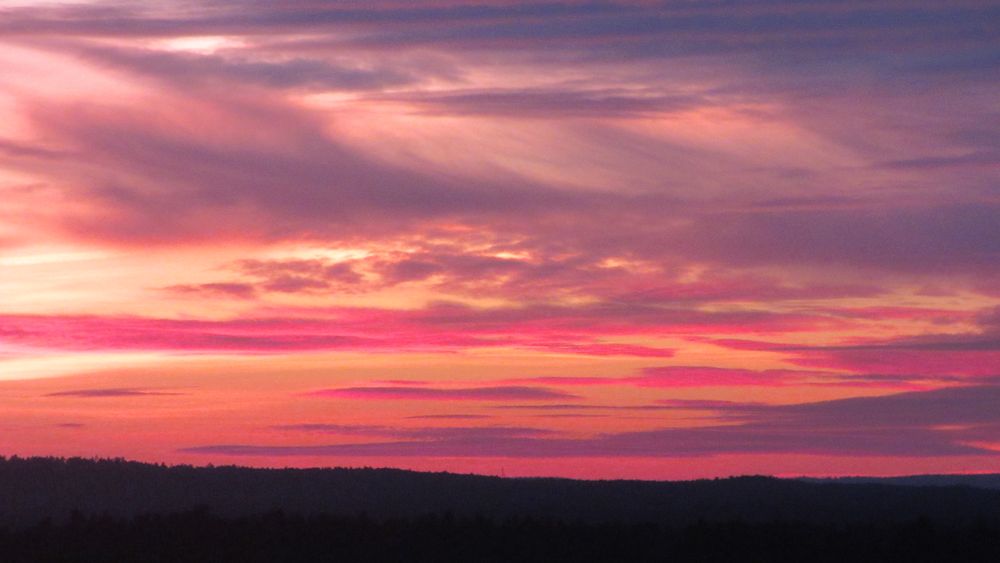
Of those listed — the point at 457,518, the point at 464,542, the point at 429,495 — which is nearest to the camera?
the point at 464,542

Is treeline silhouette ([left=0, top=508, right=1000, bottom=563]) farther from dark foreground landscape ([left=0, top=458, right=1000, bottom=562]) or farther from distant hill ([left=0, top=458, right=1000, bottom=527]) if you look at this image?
distant hill ([left=0, top=458, right=1000, bottom=527])

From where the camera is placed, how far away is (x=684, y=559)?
150 ft

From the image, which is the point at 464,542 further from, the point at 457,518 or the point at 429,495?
the point at 429,495

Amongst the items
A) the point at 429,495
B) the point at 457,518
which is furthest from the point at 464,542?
the point at 429,495

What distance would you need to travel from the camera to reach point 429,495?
76688mm

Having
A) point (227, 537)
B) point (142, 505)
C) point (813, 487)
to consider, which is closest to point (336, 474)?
point (142, 505)

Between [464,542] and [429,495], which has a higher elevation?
[429,495]

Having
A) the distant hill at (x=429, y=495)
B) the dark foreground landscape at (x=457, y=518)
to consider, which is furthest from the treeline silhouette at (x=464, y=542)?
the distant hill at (x=429, y=495)

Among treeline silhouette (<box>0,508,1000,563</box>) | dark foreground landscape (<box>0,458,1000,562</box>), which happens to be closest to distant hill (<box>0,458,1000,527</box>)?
dark foreground landscape (<box>0,458,1000,562</box>)

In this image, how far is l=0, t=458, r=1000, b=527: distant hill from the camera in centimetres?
7001

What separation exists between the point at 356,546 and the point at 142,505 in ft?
92.6

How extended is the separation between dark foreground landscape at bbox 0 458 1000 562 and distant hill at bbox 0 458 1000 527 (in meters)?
0.11

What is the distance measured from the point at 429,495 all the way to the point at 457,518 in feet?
66.4

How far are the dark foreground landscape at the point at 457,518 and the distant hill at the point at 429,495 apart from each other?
0.11 m
